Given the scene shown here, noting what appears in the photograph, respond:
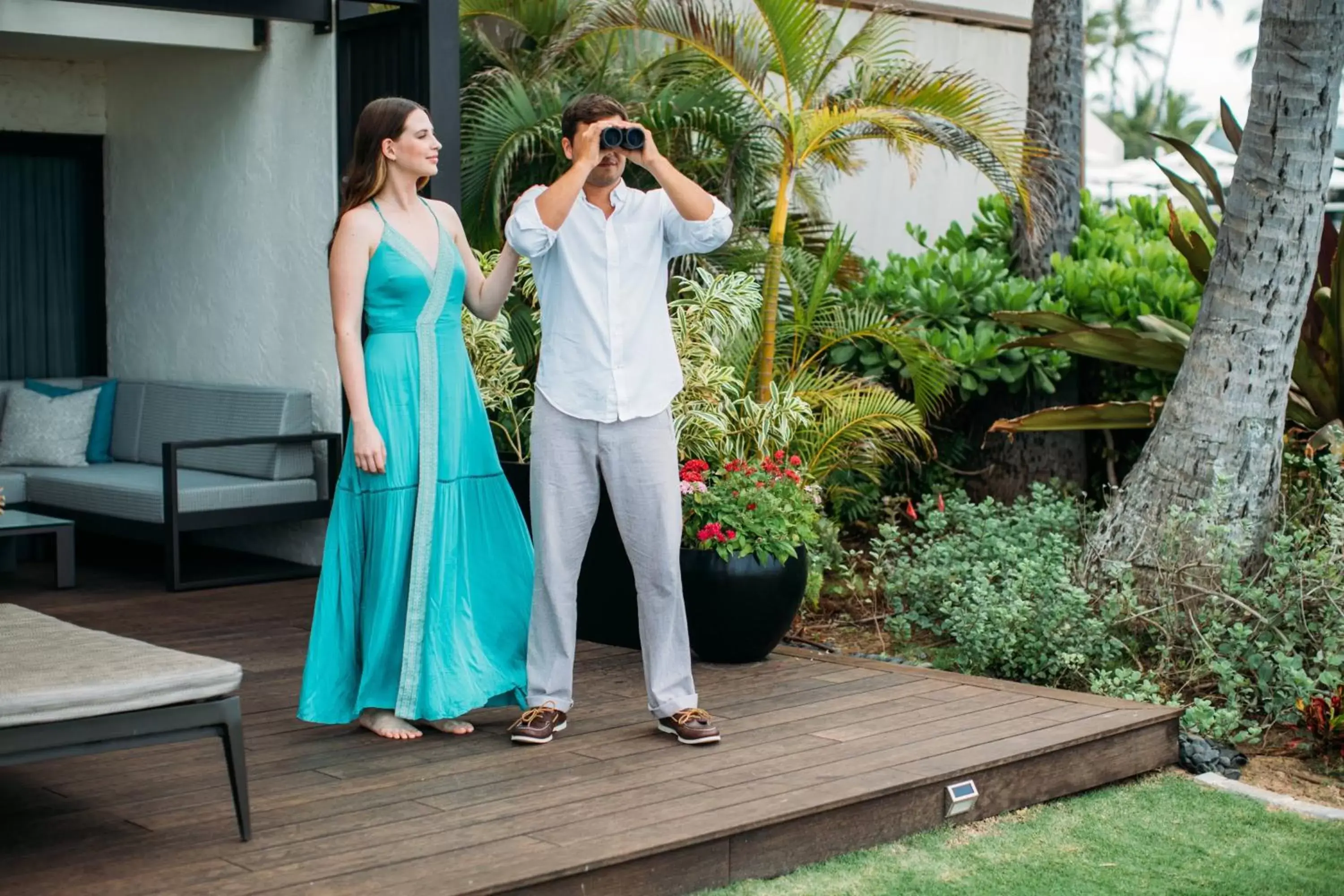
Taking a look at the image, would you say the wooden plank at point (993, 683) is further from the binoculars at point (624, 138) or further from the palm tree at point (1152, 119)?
the palm tree at point (1152, 119)

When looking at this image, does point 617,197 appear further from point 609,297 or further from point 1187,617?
point 1187,617

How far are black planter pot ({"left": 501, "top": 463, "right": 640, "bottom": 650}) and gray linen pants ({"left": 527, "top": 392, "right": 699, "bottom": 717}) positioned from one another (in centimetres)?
122

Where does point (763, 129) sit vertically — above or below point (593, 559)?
above

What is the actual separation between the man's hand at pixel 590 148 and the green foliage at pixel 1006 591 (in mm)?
2314

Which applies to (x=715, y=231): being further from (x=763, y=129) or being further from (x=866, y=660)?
(x=763, y=129)

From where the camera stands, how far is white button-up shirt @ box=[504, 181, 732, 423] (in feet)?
13.4

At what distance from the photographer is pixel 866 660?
18.0 ft

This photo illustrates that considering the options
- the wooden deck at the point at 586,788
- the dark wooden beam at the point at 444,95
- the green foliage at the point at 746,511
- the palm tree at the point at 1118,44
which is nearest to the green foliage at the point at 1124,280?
the green foliage at the point at 746,511

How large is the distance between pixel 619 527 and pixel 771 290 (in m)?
2.85

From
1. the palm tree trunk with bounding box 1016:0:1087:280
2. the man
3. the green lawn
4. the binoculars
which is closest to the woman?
the man

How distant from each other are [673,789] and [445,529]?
99 cm

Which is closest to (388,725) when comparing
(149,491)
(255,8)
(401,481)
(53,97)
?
(401,481)

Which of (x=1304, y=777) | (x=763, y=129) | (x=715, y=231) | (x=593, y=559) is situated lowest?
(x=1304, y=777)

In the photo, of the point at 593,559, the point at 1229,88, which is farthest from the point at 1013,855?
the point at 1229,88
